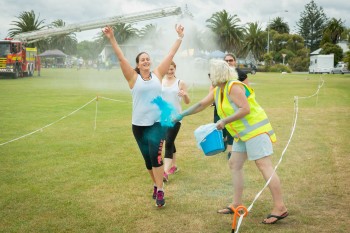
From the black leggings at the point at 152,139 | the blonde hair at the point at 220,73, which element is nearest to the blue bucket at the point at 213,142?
the blonde hair at the point at 220,73

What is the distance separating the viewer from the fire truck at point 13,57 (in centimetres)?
3381

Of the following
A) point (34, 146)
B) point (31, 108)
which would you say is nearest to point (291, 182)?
point (34, 146)

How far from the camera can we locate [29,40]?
38.9m

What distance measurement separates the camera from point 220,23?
76.0 m

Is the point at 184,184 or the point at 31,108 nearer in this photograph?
the point at 184,184

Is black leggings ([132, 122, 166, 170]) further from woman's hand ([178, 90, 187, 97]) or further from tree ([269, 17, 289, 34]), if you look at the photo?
tree ([269, 17, 289, 34])

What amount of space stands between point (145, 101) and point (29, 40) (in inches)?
1481

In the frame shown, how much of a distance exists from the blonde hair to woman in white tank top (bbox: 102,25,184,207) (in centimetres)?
90

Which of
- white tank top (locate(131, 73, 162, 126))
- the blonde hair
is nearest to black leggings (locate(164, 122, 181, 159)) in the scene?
white tank top (locate(131, 73, 162, 126))

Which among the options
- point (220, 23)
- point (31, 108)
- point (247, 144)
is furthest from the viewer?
point (220, 23)

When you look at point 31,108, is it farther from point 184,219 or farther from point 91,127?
point 184,219

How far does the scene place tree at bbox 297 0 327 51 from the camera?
367 feet

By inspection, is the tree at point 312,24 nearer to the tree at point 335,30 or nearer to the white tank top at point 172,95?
the tree at point 335,30

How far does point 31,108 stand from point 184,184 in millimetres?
11123
